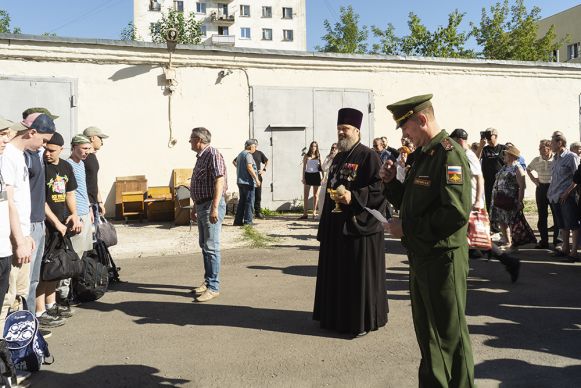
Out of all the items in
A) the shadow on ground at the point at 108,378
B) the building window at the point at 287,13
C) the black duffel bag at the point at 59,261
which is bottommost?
the shadow on ground at the point at 108,378

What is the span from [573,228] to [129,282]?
6.83 meters

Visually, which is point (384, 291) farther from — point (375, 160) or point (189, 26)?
point (189, 26)

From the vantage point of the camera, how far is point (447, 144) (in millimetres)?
3275

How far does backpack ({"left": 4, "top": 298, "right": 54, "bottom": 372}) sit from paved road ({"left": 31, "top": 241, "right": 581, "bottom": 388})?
0.47ft

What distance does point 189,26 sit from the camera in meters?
44.0

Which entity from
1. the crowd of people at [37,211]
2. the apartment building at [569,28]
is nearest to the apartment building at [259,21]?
the apartment building at [569,28]

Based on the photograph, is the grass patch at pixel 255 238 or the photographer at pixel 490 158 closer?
the photographer at pixel 490 158

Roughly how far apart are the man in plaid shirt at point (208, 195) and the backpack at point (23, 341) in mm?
2332

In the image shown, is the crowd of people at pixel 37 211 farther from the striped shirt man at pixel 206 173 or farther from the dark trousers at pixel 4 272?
the striped shirt man at pixel 206 173

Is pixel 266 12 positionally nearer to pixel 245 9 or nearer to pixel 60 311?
pixel 245 9

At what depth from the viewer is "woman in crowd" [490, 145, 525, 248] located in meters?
8.63

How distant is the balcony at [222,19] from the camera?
68.2 meters

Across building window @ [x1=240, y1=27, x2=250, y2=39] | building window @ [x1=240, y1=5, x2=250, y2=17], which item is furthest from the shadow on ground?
building window @ [x1=240, y1=5, x2=250, y2=17]

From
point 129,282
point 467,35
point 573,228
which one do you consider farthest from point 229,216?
point 467,35
